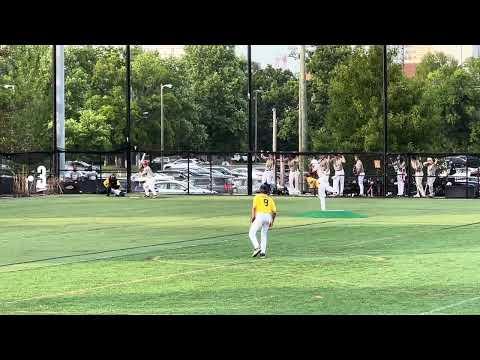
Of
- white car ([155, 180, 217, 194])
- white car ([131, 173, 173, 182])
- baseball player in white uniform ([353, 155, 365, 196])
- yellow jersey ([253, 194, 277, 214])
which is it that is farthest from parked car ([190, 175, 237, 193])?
yellow jersey ([253, 194, 277, 214])

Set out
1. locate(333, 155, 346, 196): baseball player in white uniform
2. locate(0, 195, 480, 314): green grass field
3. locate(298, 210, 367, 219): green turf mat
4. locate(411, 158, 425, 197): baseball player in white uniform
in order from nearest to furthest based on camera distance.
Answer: locate(0, 195, 480, 314): green grass field → locate(298, 210, 367, 219): green turf mat → locate(411, 158, 425, 197): baseball player in white uniform → locate(333, 155, 346, 196): baseball player in white uniform

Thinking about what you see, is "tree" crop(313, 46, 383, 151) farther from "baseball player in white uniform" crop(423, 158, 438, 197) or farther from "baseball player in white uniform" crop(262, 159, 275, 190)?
"baseball player in white uniform" crop(262, 159, 275, 190)

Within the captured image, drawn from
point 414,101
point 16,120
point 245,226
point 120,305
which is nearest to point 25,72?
point 16,120

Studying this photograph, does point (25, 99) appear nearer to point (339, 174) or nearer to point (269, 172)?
point (269, 172)

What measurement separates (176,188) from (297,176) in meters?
6.42

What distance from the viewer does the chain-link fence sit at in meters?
47.1

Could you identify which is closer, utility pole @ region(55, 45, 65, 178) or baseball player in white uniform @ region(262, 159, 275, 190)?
baseball player in white uniform @ region(262, 159, 275, 190)

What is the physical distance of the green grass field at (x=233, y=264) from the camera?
13.3m

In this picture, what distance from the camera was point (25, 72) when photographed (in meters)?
74.8

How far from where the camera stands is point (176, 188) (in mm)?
50312

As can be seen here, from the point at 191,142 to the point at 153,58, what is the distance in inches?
305

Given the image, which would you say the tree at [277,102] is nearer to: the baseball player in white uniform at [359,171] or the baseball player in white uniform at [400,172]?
the baseball player in white uniform at [359,171]

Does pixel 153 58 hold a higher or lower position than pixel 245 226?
higher
